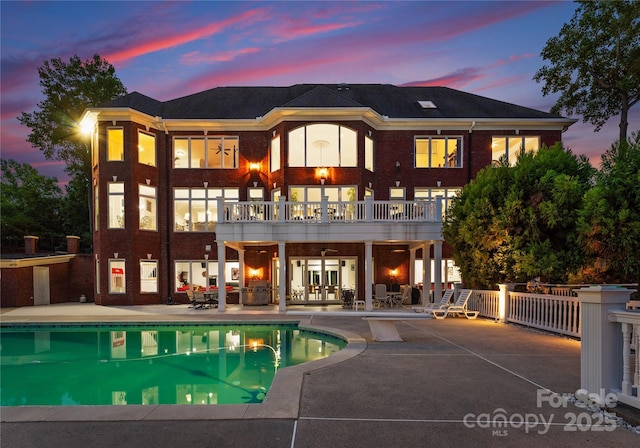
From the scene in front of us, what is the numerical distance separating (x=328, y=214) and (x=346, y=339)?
259 inches

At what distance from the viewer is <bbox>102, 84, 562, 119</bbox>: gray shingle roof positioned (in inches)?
706

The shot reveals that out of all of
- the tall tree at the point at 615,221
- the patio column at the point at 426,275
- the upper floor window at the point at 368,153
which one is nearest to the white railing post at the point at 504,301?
the tall tree at the point at 615,221

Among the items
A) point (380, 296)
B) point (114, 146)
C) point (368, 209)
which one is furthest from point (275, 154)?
point (380, 296)

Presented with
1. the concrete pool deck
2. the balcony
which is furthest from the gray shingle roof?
the concrete pool deck

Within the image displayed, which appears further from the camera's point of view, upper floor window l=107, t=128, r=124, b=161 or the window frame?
the window frame

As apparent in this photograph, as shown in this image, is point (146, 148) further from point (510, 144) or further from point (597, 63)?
point (597, 63)

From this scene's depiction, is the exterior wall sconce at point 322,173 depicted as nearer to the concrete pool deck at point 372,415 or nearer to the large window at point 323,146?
the large window at point 323,146

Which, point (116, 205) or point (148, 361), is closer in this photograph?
point (148, 361)

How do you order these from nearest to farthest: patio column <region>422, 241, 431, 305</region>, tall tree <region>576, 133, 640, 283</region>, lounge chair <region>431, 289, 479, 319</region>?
tall tree <region>576, 133, 640, 283</region>, lounge chair <region>431, 289, 479, 319</region>, patio column <region>422, 241, 431, 305</region>

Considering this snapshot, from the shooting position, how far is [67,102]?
1022 inches

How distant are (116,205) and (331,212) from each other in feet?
35.2

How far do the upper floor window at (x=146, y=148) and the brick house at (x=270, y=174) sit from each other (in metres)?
0.05

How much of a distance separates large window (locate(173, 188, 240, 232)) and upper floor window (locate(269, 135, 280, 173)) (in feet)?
7.81

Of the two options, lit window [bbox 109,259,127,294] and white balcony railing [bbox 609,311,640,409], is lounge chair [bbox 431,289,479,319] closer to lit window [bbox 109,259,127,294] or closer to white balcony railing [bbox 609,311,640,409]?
white balcony railing [bbox 609,311,640,409]
